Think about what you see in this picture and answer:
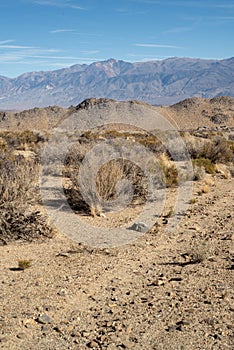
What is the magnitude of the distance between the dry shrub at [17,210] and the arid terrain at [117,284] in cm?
2

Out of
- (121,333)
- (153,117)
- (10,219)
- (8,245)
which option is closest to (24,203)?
(10,219)

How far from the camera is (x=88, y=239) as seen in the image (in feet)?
25.3

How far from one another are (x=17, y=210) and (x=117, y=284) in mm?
2683

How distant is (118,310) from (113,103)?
52341 mm

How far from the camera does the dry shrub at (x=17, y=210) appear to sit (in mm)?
7398

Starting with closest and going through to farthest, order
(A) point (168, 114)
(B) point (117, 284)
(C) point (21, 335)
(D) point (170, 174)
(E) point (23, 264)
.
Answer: (C) point (21, 335) → (B) point (117, 284) → (E) point (23, 264) → (D) point (170, 174) → (A) point (168, 114)

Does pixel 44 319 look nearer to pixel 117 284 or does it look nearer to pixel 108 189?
pixel 117 284

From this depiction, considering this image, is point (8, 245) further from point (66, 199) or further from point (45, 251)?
point (66, 199)

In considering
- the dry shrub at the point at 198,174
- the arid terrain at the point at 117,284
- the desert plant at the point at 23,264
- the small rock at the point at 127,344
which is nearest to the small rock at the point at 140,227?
the arid terrain at the point at 117,284

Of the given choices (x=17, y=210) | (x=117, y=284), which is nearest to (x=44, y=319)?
(x=117, y=284)

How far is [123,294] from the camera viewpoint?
5430 mm

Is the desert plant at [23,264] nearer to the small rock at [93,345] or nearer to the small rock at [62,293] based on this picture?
the small rock at [62,293]

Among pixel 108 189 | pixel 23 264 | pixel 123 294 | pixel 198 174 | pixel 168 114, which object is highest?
pixel 168 114

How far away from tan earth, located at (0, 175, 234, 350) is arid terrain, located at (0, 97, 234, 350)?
0.01 metres
